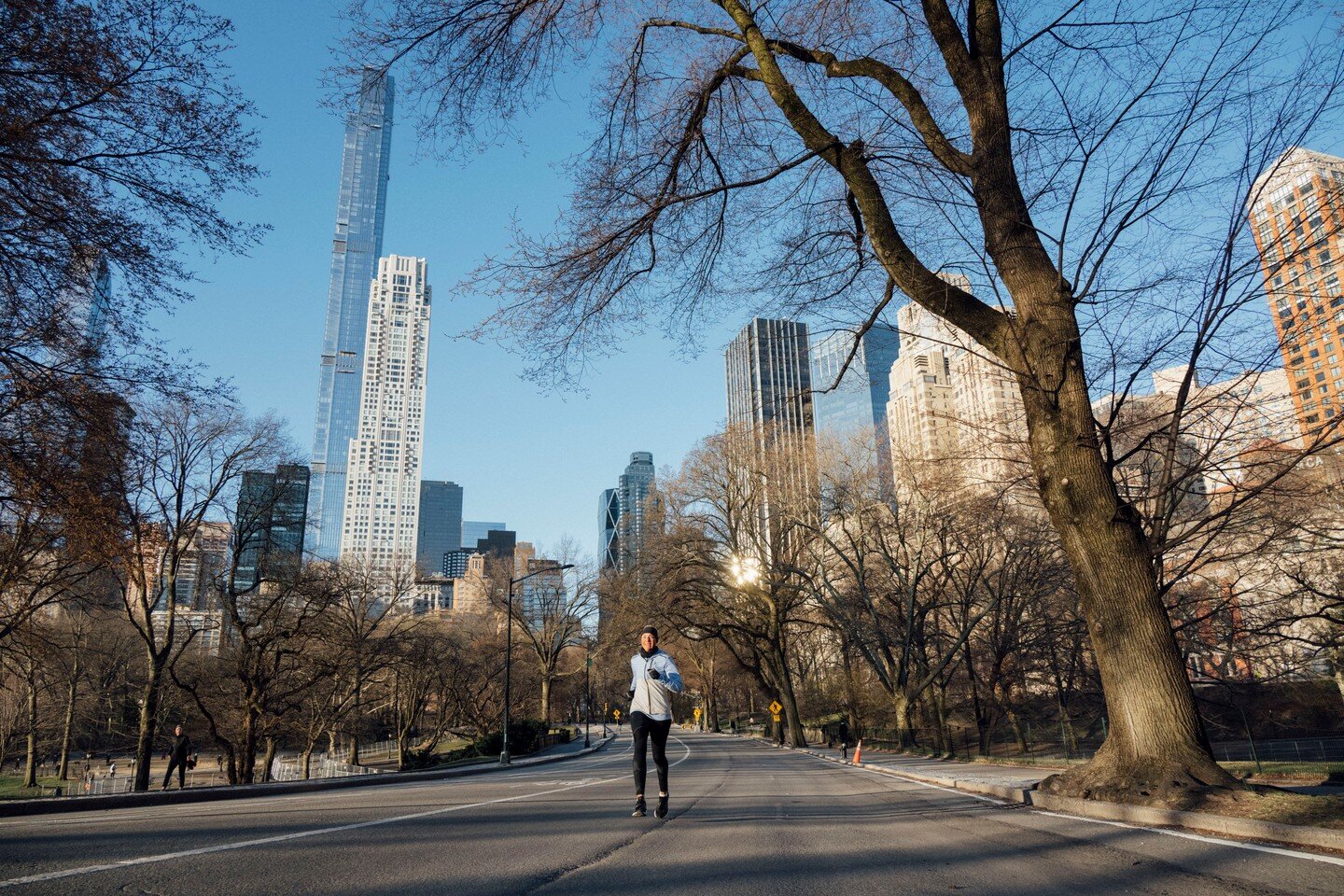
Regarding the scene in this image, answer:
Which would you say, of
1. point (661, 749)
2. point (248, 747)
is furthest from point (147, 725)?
point (661, 749)

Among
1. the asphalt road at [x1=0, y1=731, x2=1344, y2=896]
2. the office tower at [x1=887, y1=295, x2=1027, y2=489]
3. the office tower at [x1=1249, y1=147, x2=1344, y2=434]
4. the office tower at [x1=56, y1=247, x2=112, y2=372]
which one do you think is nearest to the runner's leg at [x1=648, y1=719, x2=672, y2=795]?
the asphalt road at [x1=0, y1=731, x2=1344, y2=896]

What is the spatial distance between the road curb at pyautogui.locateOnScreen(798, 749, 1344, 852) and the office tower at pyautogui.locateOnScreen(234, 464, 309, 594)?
25.7 metres

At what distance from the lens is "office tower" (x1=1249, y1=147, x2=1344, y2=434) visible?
23.6 ft

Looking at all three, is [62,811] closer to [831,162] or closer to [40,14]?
[40,14]

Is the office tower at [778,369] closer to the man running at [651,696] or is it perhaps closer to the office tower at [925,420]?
the office tower at [925,420]

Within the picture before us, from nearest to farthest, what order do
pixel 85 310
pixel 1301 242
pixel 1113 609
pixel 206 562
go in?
pixel 1301 242 < pixel 1113 609 < pixel 85 310 < pixel 206 562

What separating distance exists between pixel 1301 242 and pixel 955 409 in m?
13.6

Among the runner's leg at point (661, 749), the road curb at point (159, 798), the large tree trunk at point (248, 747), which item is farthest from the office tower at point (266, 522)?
the runner's leg at point (661, 749)

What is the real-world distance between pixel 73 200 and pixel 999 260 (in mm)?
10414

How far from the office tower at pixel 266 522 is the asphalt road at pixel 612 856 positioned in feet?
72.9

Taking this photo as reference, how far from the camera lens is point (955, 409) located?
2081cm

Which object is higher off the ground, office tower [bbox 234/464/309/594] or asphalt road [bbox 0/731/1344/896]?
office tower [bbox 234/464/309/594]

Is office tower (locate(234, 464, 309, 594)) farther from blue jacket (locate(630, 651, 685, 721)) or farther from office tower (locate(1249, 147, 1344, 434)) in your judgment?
office tower (locate(1249, 147, 1344, 434))

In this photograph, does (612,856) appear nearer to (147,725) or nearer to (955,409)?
(955,409)
